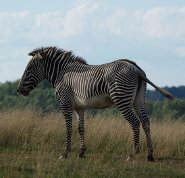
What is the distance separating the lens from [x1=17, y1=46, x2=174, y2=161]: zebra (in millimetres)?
10953

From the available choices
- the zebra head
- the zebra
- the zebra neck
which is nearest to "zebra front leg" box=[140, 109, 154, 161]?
the zebra

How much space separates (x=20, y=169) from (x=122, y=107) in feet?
11.0

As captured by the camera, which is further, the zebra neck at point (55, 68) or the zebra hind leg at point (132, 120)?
the zebra neck at point (55, 68)

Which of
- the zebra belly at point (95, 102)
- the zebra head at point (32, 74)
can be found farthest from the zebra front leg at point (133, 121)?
the zebra head at point (32, 74)

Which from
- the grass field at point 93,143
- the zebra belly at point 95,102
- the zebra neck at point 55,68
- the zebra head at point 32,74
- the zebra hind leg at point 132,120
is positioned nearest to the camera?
the grass field at point 93,143

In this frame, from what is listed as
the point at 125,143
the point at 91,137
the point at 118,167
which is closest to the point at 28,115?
the point at 91,137

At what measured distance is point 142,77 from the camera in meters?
11.1

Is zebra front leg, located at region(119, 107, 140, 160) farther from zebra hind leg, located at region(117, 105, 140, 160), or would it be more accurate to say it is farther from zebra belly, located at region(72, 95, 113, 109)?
zebra belly, located at region(72, 95, 113, 109)

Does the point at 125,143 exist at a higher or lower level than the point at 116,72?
lower

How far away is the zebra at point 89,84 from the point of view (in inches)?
431

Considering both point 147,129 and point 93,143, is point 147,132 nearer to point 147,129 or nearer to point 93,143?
point 147,129

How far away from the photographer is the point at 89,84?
1141 centimetres

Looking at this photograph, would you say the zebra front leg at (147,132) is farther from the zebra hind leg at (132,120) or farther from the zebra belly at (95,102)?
the zebra belly at (95,102)

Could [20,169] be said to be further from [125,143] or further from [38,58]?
[125,143]
